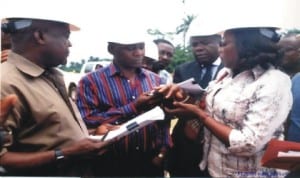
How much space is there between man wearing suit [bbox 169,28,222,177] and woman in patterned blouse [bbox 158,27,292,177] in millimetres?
40

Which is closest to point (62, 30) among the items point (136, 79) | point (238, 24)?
point (136, 79)

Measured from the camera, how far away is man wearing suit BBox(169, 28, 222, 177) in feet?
7.27

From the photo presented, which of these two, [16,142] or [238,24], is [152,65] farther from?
[16,142]

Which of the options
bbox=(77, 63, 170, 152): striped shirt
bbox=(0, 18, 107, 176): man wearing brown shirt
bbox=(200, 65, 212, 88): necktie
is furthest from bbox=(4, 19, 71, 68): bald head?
bbox=(200, 65, 212, 88): necktie

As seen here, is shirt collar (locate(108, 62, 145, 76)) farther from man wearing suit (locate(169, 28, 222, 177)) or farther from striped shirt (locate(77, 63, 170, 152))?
man wearing suit (locate(169, 28, 222, 177))

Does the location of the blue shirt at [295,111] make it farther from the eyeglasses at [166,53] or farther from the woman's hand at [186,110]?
the eyeglasses at [166,53]

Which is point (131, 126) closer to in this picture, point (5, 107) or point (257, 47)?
point (5, 107)

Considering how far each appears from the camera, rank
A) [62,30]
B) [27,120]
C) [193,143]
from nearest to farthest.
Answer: [27,120]
[62,30]
[193,143]

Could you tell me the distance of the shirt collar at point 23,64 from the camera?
2.05 m

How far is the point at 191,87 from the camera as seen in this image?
2242mm

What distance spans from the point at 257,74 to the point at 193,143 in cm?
49

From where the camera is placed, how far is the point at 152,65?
2.25m

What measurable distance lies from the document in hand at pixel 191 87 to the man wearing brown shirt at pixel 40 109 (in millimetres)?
494

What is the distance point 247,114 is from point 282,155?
0.28m
